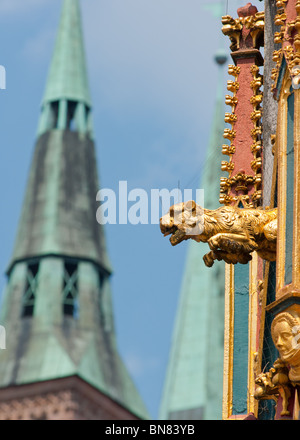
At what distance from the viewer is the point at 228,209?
1761cm

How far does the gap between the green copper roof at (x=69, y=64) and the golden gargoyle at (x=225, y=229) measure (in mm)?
112887

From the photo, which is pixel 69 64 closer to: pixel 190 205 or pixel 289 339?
pixel 190 205

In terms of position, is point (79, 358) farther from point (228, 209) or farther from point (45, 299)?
point (228, 209)

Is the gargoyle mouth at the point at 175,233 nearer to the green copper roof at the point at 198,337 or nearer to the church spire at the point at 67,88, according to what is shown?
the green copper roof at the point at 198,337

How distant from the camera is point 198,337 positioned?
444 ft

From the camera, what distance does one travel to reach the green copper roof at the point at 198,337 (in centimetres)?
12269

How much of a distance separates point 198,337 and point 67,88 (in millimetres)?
19463

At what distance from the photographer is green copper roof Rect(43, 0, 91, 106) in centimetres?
13112

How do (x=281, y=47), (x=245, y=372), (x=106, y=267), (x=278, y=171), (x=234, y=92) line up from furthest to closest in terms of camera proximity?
1. (x=106, y=267)
2. (x=234, y=92)
3. (x=245, y=372)
4. (x=281, y=47)
5. (x=278, y=171)

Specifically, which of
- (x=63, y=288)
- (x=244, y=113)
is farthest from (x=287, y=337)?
(x=63, y=288)

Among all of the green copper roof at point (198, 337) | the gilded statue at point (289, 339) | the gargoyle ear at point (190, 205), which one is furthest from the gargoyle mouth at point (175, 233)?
the green copper roof at point (198, 337)

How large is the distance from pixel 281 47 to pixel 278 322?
3.47m

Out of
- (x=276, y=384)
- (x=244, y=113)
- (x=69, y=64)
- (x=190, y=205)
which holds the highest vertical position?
(x=69, y=64)
